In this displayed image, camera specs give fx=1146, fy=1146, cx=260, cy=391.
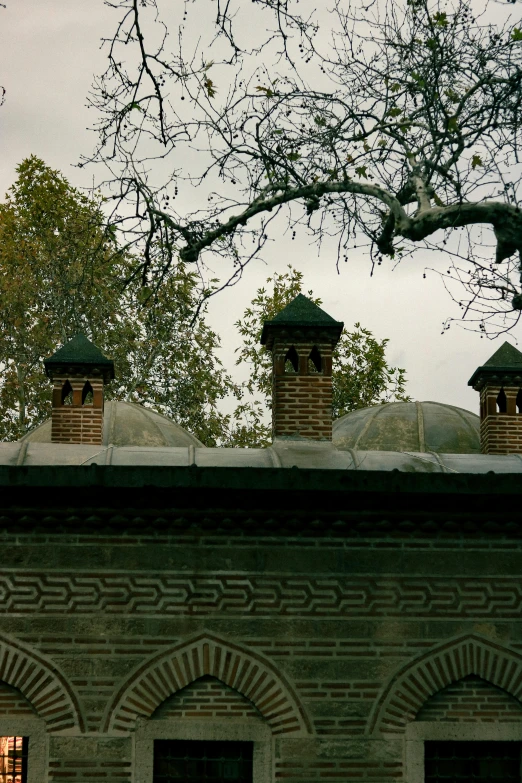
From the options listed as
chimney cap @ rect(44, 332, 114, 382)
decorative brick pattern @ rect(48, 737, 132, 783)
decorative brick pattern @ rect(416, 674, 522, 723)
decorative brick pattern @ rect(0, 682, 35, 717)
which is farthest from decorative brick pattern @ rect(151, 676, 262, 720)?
chimney cap @ rect(44, 332, 114, 382)

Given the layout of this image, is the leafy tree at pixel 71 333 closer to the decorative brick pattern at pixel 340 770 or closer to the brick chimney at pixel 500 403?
the brick chimney at pixel 500 403

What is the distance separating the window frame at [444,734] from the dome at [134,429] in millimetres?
10479

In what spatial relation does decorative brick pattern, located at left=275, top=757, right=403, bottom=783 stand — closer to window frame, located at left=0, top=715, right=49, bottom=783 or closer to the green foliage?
window frame, located at left=0, top=715, right=49, bottom=783

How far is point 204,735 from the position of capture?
8047 mm

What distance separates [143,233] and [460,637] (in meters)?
4.14

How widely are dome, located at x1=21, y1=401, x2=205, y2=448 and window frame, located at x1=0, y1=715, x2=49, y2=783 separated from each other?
9.96 meters

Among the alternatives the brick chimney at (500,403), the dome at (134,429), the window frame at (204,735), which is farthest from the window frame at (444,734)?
the dome at (134,429)

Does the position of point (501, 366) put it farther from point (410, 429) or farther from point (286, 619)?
point (410, 429)

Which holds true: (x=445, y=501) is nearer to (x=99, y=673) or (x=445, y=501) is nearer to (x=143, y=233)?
(x=99, y=673)

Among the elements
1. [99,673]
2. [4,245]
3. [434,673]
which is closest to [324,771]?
[434,673]

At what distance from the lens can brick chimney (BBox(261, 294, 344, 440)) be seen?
9836 mm

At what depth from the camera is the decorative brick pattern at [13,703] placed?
8016mm

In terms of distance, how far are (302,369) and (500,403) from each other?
386cm

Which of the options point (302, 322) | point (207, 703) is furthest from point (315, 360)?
point (207, 703)
